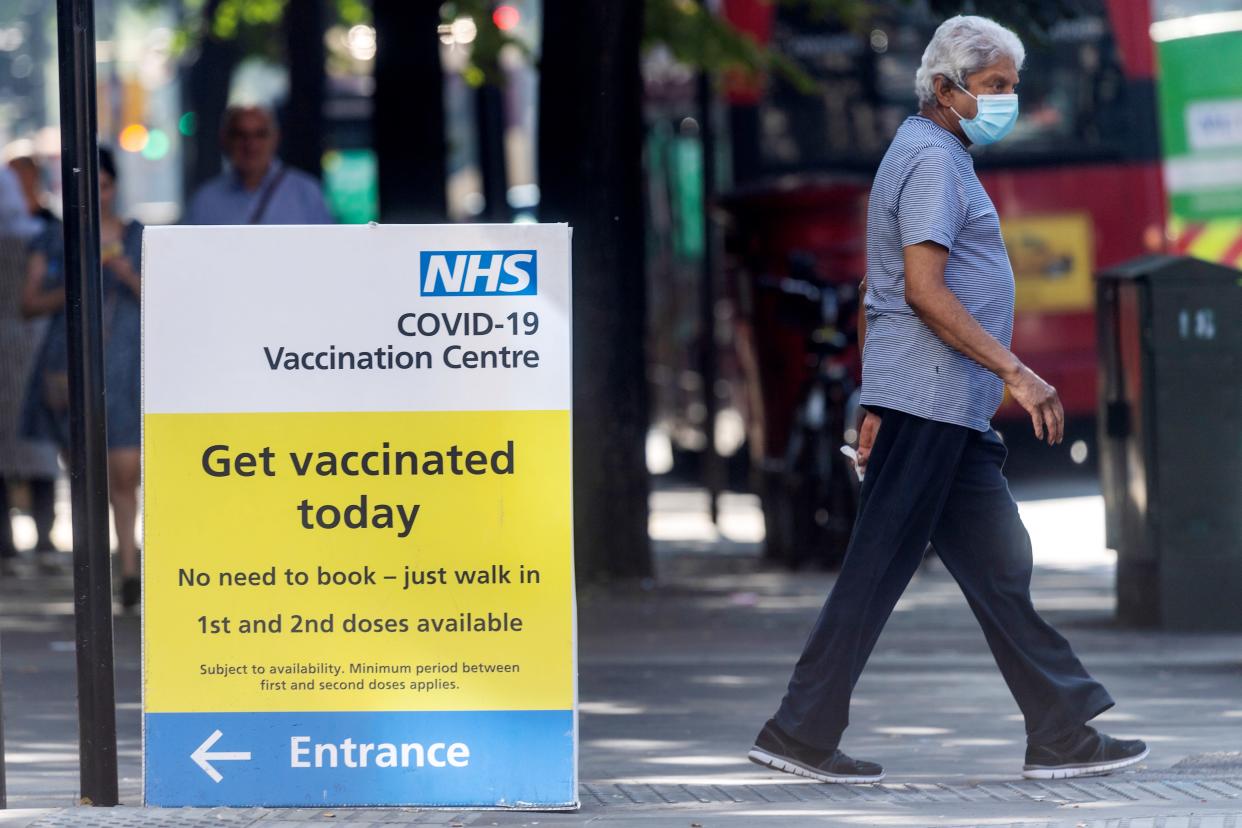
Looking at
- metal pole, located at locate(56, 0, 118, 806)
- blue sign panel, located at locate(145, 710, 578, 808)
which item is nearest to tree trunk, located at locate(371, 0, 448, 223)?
metal pole, located at locate(56, 0, 118, 806)

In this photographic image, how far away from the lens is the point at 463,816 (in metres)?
5.21

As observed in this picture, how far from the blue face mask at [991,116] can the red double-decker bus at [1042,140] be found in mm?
10334

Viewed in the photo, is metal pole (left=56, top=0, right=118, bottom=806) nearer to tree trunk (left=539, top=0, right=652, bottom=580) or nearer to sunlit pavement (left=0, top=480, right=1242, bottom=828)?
sunlit pavement (left=0, top=480, right=1242, bottom=828)

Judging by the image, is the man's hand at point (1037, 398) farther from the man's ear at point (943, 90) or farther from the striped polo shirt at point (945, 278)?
the man's ear at point (943, 90)

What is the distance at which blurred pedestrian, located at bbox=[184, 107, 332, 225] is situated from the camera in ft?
31.1

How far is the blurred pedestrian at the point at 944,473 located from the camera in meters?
5.69

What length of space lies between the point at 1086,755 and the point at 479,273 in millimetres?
1888

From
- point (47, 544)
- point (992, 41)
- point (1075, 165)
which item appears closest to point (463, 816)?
point (992, 41)

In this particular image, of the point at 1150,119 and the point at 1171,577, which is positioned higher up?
the point at 1150,119

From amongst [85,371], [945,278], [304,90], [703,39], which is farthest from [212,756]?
[304,90]

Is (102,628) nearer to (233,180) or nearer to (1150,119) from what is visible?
(233,180)

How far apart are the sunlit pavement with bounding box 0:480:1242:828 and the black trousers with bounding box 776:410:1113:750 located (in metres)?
0.20

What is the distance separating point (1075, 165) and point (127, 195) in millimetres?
27571

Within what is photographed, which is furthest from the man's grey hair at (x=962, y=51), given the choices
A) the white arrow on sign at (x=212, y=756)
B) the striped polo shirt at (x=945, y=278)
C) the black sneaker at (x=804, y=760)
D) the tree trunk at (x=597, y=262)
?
the tree trunk at (x=597, y=262)
